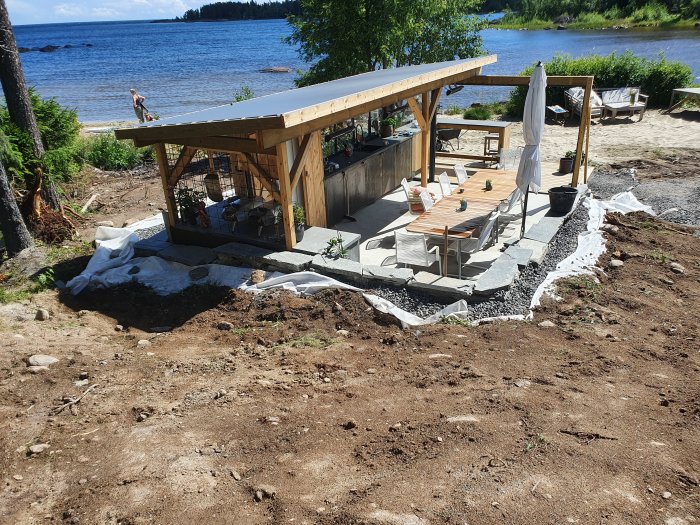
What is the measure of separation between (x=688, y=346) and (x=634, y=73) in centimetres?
2022

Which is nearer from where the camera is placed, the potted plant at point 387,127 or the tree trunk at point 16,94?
the tree trunk at point 16,94

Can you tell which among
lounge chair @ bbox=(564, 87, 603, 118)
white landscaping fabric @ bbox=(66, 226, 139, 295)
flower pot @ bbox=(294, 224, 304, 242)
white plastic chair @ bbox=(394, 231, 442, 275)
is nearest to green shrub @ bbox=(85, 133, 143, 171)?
white landscaping fabric @ bbox=(66, 226, 139, 295)

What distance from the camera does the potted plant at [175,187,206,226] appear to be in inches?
378

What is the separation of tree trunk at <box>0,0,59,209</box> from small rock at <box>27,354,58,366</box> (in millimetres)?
6231

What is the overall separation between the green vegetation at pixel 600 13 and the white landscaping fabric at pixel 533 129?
65.2 m

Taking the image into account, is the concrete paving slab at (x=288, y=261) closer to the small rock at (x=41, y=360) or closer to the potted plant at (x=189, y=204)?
the potted plant at (x=189, y=204)

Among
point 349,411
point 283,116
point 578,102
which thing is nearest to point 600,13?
point 578,102

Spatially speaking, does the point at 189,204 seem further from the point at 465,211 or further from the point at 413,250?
the point at 465,211

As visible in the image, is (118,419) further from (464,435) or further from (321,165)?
(321,165)

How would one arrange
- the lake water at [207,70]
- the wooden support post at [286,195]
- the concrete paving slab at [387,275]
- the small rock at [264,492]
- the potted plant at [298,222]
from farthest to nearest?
the lake water at [207,70], the potted plant at [298,222], the wooden support post at [286,195], the concrete paving slab at [387,275], the small rock at [264,492]

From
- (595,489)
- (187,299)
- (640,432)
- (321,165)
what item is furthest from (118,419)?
(321,165)

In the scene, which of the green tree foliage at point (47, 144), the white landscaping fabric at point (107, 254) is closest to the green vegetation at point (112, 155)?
the green tree foliage at point (47, 144)

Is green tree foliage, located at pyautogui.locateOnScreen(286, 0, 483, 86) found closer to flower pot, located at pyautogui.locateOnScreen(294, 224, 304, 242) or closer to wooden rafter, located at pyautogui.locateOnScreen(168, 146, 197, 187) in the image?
wooden rafter, located at pyautogui.locateOnScreen(168, 146, 197, 187)

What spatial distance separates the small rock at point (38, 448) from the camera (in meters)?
4.86
